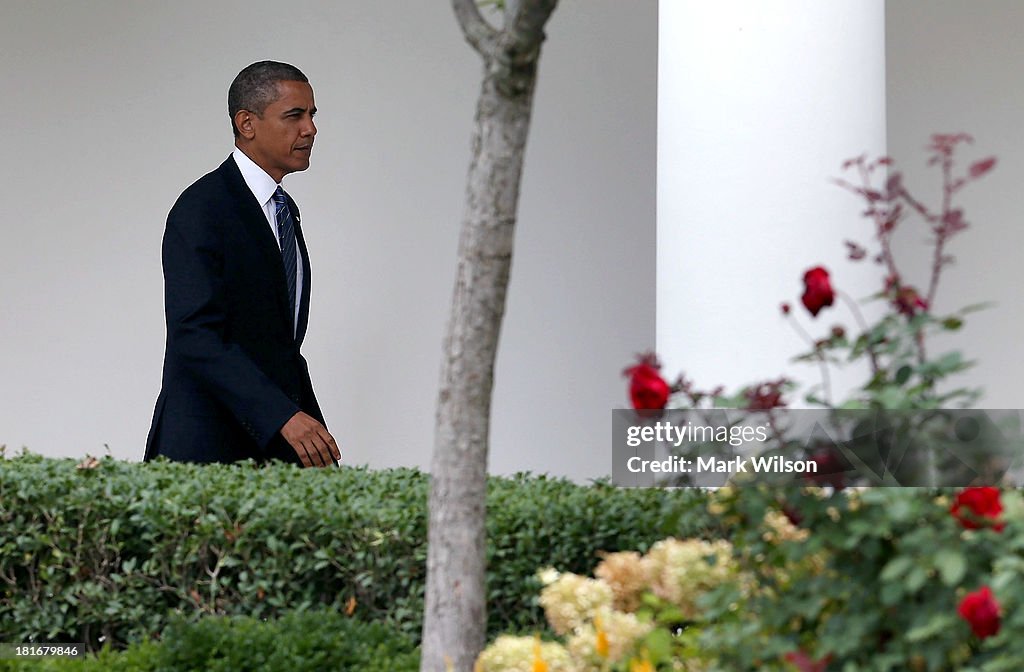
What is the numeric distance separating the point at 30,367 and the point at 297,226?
248 cm

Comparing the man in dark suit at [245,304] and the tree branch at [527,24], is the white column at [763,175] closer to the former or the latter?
the tree branch at [527,24]

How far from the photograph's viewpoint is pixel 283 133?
5273mm

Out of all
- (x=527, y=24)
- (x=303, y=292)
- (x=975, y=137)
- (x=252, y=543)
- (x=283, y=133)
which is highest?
(x=975, y=137)

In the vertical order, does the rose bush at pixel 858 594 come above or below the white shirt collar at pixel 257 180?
below

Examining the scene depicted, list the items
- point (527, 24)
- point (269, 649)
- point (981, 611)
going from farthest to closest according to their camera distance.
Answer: point (269, 649)
point (527, 24)
point (981, 611)

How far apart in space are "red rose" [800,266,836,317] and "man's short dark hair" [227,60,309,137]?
3.51 meters

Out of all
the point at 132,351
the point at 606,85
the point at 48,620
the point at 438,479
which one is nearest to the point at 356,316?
the point at 132,351

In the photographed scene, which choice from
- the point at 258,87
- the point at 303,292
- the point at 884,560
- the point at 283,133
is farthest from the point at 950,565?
the point at 258,87

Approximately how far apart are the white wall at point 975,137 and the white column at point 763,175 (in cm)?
259

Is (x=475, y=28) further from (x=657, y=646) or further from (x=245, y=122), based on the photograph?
(x=245, y=122)

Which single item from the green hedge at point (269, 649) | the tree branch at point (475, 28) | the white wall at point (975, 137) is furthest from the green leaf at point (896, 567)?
the white wall at point (975, 137)

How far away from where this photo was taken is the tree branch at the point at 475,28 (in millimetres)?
2469

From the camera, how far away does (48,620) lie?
137 inches

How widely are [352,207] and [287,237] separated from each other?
1.56 metres
